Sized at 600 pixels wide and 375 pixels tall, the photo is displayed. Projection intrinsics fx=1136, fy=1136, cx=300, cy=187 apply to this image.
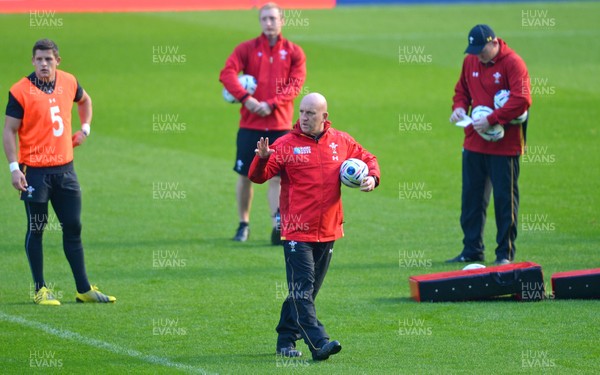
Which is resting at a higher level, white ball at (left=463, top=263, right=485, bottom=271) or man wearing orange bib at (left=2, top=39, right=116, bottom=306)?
man wearing orange bib at (left=2, top=39, right=116, bottom=306)

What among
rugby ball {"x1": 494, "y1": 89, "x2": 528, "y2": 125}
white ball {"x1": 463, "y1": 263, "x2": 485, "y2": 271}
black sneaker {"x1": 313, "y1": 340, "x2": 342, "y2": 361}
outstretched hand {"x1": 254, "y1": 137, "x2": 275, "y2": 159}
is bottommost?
black sneaker {"x1": 313, "y1": 340, "x2": 342, "y2": 361}

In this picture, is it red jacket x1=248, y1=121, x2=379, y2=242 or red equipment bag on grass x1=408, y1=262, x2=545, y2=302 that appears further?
red equipment bag on grass x1=408, y1=262, x2=545, y2=302

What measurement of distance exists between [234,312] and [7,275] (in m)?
3.06

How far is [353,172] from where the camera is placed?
29.5 feet

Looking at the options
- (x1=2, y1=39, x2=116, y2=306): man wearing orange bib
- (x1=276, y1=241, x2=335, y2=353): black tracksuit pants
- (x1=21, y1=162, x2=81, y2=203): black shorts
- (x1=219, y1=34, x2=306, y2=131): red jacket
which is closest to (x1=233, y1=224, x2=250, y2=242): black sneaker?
(x1=219, y1=34, x2=306, y2=131): red jacket

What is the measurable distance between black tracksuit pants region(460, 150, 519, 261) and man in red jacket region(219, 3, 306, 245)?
2457mm

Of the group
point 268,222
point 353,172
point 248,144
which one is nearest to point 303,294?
point 353,172

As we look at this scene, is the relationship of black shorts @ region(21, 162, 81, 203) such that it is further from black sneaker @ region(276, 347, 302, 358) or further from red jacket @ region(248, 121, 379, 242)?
black sneaker @ region(276, 347, 302, 358)

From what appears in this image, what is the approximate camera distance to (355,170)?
29.5 feet

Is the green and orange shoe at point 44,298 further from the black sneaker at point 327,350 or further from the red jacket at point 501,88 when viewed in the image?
the red jacket at point 501,88

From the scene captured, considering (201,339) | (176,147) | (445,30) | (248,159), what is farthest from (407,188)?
(445,30)

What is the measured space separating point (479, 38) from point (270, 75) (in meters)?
2.96

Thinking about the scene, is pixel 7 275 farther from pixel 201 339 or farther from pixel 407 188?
pixel 407 188

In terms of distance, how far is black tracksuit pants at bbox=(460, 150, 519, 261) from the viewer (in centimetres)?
1261
